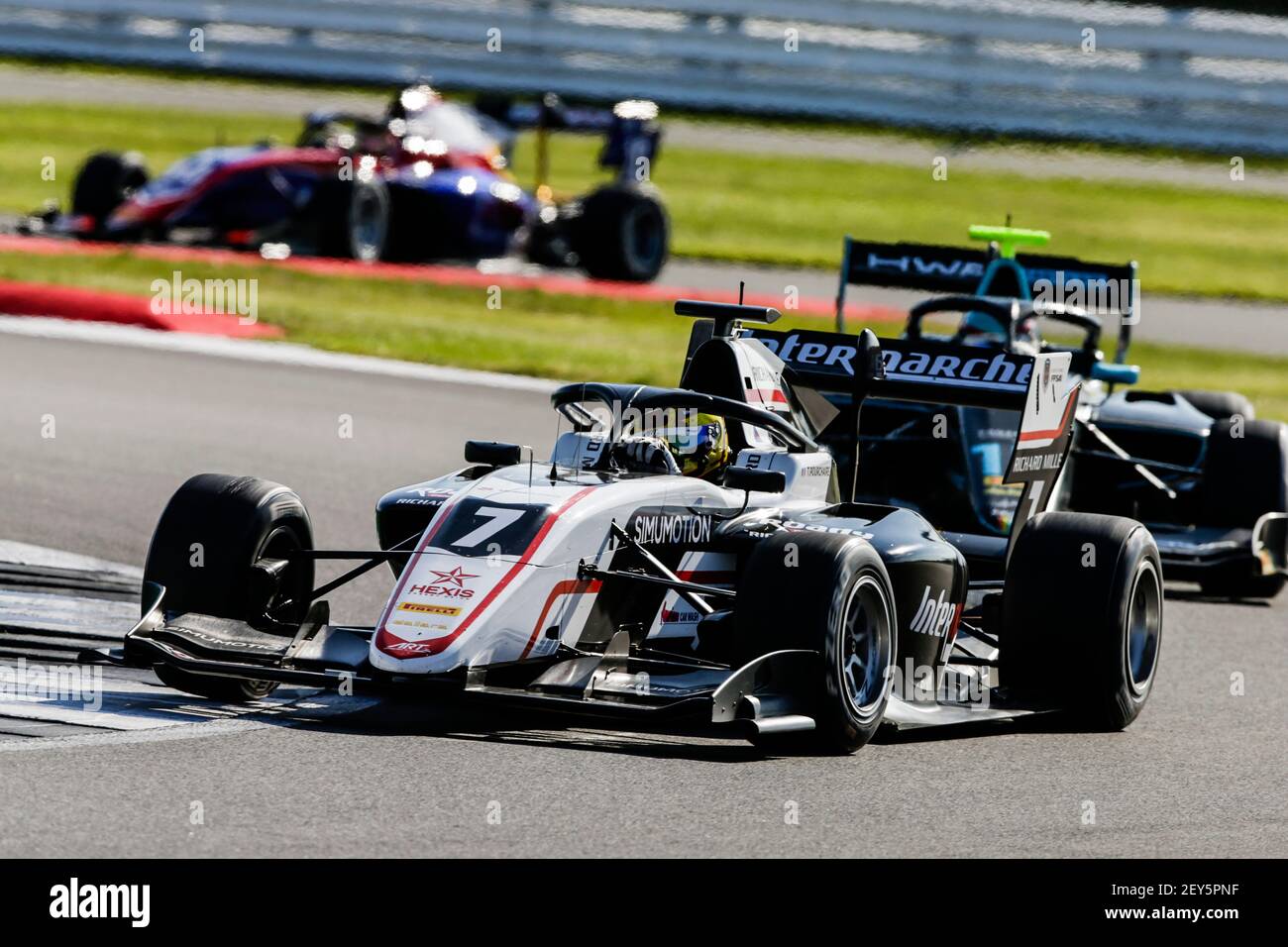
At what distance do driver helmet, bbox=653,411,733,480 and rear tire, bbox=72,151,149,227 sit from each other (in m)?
13.3

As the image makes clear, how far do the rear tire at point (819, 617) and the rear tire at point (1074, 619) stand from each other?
34.8 inches

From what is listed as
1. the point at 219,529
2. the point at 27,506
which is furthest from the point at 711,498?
the point at 27,506

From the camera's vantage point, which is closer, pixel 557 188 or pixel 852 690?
pixel 852 690

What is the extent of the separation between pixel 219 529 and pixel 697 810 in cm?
212

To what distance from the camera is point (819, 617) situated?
710cm

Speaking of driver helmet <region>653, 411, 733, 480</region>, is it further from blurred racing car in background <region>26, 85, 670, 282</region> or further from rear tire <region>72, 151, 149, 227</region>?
rear tire <region>72, 151, 149, 227</region>

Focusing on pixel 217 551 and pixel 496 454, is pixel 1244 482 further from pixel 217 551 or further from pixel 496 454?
pixel 217 551

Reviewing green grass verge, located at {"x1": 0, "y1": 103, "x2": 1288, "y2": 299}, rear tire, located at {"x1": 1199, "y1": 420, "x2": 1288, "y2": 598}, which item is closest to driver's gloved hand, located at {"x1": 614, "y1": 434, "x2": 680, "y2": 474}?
rear tire, located at {"x1": 1199, "y1": 420, "x2": 1288, "y2": 598}

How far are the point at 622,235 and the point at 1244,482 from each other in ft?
35.4

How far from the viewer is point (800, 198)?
28.8 metres

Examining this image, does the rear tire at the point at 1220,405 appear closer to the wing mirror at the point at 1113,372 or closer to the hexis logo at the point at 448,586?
the wing mirror at the point at 1113,372

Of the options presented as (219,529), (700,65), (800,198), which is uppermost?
(700,65)

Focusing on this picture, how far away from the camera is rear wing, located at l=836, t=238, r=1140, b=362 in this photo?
12484 mm
